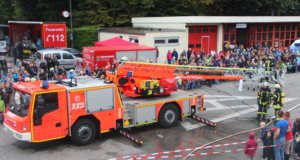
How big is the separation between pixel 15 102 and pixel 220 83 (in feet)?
46.7

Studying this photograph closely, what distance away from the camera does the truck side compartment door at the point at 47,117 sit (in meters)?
11.6

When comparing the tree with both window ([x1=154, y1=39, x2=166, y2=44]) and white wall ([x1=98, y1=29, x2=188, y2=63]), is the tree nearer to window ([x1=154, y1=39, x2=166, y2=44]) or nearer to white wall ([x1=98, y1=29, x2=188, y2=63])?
white wall ([x1=98, y1=29, x2=188, y2=63])

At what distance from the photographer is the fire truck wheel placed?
47.2ft

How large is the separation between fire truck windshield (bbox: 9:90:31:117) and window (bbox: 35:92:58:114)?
0.35 metres

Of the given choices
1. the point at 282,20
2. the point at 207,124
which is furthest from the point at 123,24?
the point at 207,124

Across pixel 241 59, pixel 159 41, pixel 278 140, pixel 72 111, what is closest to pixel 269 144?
pixel 278 140

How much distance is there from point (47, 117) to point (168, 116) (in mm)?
4650

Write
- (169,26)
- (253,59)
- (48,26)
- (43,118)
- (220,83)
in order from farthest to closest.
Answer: (169,26)
(48,26)
(253,59)
(220,83)
(43,118)

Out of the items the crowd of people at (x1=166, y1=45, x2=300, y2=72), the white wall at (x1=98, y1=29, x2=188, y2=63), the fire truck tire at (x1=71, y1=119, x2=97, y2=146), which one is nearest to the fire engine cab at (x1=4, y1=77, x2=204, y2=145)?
the fire truck tire at (x1=71, y1=119, x2=97, y2=146)

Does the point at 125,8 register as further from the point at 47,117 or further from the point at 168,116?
the point at 47,117

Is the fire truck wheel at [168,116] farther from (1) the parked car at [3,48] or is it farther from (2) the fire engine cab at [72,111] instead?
(1) the parked car at [3,48]

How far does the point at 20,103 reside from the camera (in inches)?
471

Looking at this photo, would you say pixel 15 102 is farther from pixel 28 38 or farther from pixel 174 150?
pixel 28 38

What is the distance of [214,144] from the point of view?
12859 mm
